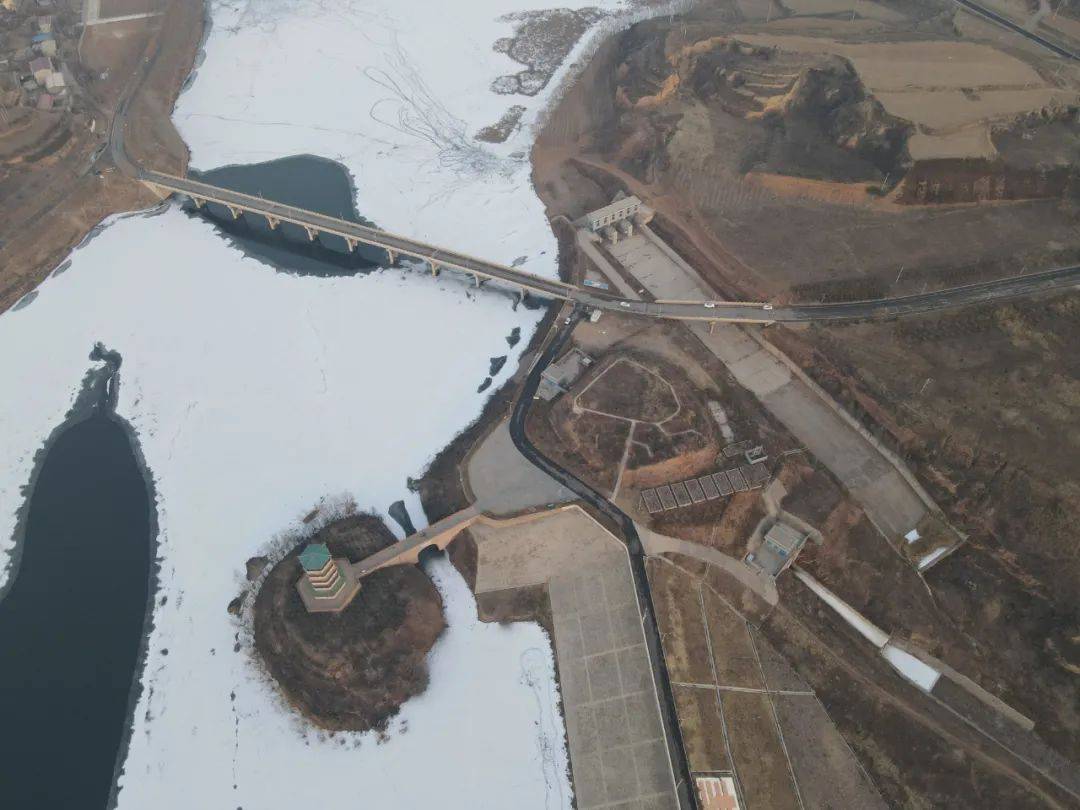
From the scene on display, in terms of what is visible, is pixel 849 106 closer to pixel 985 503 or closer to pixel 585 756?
pixel 985 503

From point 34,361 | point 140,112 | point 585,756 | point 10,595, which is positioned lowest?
point 585,756

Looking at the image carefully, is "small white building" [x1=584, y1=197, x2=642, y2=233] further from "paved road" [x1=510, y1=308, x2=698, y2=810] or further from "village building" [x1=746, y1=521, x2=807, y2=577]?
"village building" [x1=746, y1=521, x2=807, y2=577]

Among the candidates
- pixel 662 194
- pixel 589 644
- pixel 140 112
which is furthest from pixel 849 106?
pixel 140 112

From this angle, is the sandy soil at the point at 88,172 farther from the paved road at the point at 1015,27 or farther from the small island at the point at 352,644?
the paved road at the point at 1015,27

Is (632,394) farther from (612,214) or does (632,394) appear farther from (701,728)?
(612,214)

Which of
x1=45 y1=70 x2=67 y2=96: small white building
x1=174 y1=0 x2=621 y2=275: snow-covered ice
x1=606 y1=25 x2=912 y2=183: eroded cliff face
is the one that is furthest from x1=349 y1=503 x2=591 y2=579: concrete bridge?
x1=45 y1=70 x2=67 y2=96: small white building
